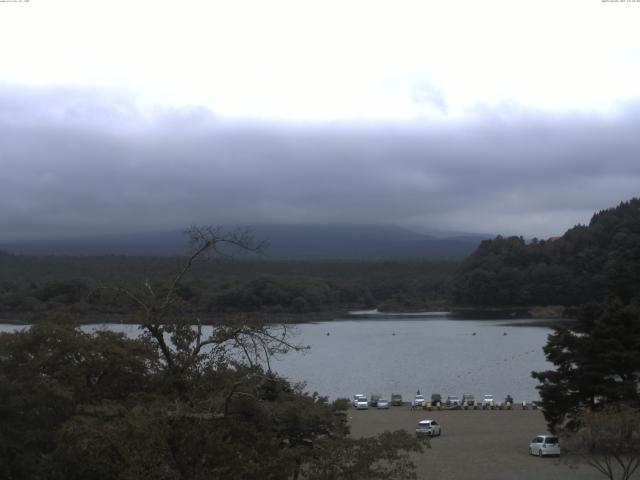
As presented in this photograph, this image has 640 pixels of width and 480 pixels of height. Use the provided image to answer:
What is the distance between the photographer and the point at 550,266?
9212 cm

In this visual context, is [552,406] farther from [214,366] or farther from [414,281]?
[414,281]

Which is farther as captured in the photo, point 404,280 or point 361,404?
point 404,280

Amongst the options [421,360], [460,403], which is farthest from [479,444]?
[421,360]

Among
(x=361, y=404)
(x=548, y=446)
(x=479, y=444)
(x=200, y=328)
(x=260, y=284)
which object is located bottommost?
(x=361, y=404)

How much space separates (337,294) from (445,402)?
63.8m

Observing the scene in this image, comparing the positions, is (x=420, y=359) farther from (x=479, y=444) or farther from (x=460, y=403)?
(x=479, y=444)

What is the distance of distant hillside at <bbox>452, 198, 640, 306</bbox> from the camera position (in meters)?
88.6

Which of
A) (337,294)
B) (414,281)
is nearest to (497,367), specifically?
(337,294)

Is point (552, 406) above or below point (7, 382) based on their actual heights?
below

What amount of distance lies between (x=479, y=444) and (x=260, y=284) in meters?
59.9

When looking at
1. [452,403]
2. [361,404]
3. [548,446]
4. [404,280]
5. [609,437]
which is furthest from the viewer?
[404,280]

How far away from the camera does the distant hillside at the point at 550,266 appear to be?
291ft

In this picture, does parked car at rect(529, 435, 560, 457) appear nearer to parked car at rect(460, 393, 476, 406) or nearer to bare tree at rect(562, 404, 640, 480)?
bare tree at rect(562, 404, 640, 480)

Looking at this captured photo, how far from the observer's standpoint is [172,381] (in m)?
7.80
